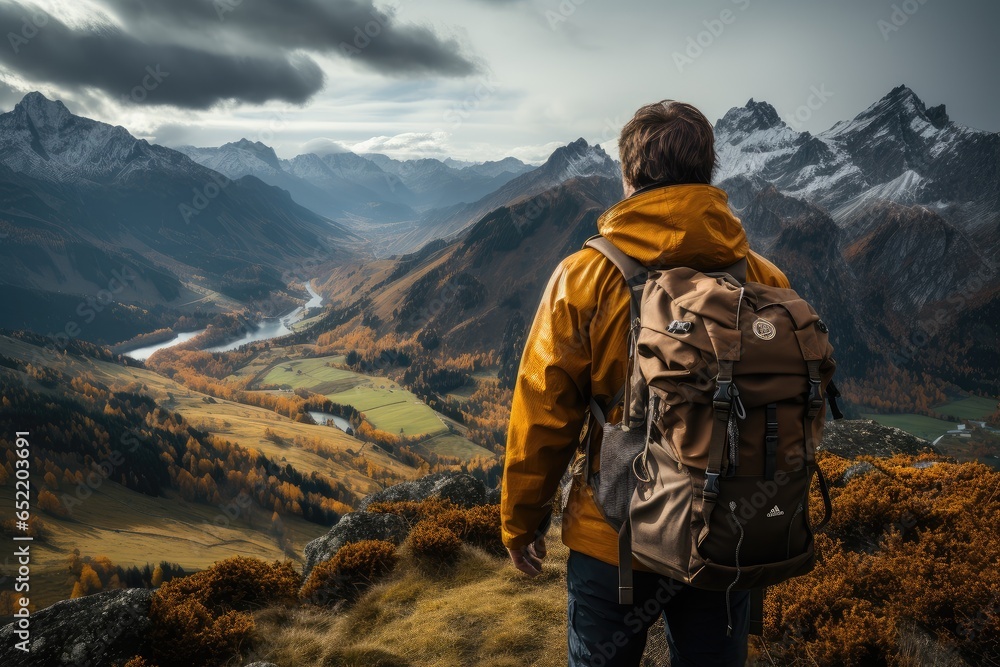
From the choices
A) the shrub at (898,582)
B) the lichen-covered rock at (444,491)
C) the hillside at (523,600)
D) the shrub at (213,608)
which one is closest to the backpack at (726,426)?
the shrub at (898,582)

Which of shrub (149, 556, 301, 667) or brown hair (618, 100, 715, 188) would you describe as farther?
shrub (149, 556, 301, 667)

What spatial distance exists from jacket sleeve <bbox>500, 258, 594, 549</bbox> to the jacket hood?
1.55 ft

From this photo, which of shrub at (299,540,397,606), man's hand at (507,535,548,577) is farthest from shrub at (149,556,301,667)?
man's hand at (507,535,548,577)

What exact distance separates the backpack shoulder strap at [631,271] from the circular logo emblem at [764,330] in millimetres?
741

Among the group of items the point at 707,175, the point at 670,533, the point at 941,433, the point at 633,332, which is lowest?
the point at 941,433

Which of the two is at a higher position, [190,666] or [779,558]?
[779,558]

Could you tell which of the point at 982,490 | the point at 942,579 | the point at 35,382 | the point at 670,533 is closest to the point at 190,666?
the point at 670,533

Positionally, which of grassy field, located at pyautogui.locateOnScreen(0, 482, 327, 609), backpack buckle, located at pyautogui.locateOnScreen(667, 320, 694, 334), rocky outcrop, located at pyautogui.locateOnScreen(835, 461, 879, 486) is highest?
backpack buckle, located at pyautogui.locateOnScreen(667, 320, 694, 334)

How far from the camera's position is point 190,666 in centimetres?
970

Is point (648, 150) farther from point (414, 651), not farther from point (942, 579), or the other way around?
point (414, 651)

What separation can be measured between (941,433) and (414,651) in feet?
773

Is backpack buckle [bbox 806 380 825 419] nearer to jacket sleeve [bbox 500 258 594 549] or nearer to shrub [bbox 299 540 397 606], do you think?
jacket sleeve [bbox 500 258 594 549]

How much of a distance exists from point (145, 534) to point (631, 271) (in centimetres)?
13378

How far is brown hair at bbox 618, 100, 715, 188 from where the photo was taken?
363cm
